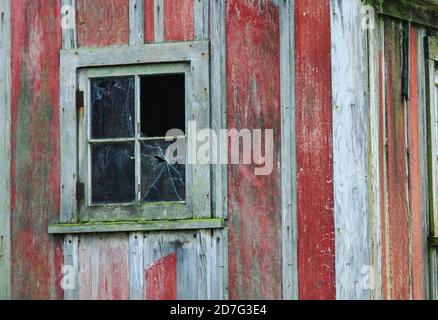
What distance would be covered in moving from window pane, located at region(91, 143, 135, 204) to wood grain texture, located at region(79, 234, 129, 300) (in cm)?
30

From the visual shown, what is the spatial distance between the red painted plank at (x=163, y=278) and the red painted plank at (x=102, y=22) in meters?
1.64

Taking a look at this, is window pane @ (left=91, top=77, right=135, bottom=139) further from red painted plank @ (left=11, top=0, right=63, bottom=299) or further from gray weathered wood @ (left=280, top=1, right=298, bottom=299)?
gray weathered wood @ (left=280, top=1, right=298, bottom=299)

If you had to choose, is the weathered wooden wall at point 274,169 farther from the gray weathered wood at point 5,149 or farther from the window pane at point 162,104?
the window pane at point 162,104

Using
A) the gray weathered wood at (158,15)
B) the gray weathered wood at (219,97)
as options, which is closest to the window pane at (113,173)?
the gray weathered wood at (219,97)

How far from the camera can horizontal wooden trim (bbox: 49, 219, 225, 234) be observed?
9.39m

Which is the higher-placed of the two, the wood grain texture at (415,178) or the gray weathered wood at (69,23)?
the gray weathered wood at (69,23)

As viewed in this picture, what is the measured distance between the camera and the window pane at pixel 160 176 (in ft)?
31.4

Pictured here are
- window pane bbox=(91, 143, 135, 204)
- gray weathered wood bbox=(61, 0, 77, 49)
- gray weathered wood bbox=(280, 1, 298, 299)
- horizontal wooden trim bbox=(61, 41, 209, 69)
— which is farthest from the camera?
gray weathered wood bbox=(61, 0, 77, 49)

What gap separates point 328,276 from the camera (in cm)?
923

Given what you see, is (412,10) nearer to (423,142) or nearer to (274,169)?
(423,142)

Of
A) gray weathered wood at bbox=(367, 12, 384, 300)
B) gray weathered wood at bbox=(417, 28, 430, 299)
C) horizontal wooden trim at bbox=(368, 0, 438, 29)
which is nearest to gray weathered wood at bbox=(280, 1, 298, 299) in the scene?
gray weathered wood at bbox=(367, 12, 384, 300)

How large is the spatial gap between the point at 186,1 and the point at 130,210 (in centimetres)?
158

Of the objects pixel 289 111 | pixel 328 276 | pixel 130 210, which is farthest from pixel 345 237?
pixel 130 210
